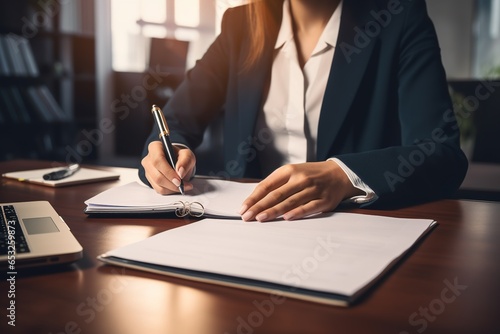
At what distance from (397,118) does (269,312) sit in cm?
101

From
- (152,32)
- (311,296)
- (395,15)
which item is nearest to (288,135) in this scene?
(395,15)

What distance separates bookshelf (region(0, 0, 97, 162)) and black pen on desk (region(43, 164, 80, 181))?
297 centimetres

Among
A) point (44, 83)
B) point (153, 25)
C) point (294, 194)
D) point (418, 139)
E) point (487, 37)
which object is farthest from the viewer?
point (487, 37)

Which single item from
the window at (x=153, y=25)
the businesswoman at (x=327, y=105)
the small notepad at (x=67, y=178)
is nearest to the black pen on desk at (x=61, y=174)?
the small notepad at (x=67, y=178)

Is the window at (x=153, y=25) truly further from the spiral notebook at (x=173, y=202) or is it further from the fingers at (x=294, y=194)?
the fingers at (x=294, y=194)

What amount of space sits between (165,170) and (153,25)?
510cm

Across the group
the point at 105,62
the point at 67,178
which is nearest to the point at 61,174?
the point at 67,178

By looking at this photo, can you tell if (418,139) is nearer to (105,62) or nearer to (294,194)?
(294,194)

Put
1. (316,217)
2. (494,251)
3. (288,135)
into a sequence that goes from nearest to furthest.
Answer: (494,251)
(316,217)
(288,135)

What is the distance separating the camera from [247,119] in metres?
1.38

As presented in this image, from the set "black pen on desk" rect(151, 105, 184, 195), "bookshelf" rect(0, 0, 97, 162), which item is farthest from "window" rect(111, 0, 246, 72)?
"black pen on desk" rect(151, 105, 184, 195)

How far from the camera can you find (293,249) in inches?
23.0

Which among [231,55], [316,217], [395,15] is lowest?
[316,217]

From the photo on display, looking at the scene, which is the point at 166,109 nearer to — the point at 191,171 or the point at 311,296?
the point at 191,171
